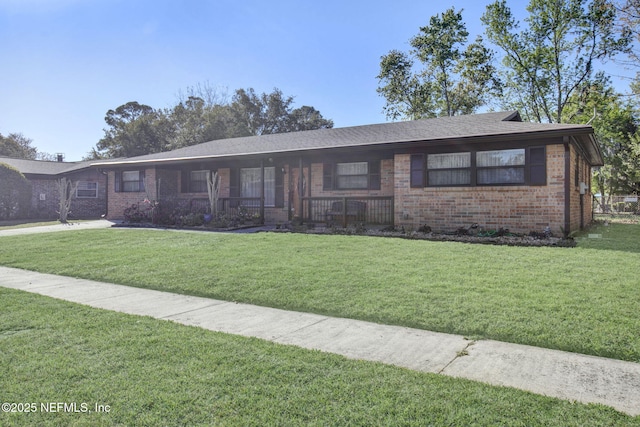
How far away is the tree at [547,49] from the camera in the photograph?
2616 centimetres

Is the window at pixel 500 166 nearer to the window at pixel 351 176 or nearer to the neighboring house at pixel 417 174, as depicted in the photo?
the neighboring house at pixel 417 174


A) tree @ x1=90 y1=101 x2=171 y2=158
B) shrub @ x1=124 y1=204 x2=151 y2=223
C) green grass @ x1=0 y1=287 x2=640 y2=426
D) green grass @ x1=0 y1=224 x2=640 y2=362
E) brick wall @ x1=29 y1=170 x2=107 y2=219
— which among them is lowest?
green grass @ x1=0 y1=287 x2=640 y2=426

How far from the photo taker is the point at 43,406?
2551 millimetres

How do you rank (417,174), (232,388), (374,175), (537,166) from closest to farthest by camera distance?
(232,388)
(537,166)
(417,174)
(374,175)

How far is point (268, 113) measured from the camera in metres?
43.8

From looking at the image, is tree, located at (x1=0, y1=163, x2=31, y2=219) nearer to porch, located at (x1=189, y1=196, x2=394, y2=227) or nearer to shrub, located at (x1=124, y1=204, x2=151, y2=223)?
shrub, located at (x1=124, y1=204, x2=151, y2=223)

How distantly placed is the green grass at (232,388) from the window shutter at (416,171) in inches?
394

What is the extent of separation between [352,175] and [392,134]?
2090 mm

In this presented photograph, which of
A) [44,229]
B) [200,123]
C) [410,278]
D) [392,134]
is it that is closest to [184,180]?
[44,229]

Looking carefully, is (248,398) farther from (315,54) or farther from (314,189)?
(315,54)

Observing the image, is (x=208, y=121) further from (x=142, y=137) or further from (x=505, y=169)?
(x=505, y=169)

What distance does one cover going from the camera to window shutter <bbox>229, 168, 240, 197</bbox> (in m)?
18.1

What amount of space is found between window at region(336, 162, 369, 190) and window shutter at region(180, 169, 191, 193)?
7919mm

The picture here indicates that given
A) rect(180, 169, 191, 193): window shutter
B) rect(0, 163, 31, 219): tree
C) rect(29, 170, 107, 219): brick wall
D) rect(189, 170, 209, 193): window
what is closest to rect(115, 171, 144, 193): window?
rect(180, 169, 191, 193): window shutter
